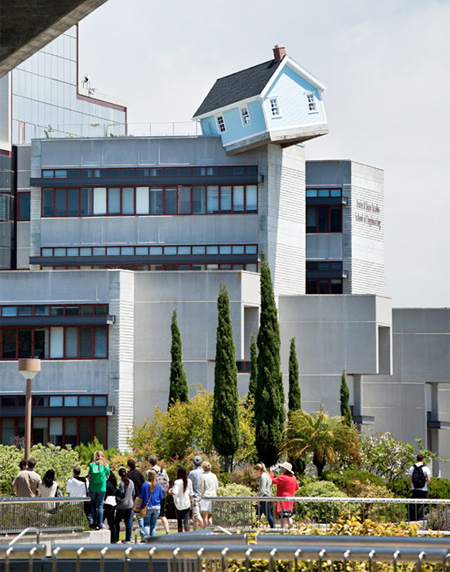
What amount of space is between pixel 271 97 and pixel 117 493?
3546 cm

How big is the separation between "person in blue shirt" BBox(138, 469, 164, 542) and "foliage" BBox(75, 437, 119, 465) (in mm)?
19230

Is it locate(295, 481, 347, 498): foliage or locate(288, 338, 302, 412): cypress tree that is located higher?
locate(288, 338, 302, 412): cypress tree

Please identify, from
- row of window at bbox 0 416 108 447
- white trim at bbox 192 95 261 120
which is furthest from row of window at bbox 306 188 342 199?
row of window at bbox 0 416 108 447

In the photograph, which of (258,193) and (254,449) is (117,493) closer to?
(254,449)

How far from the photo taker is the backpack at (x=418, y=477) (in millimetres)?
31109

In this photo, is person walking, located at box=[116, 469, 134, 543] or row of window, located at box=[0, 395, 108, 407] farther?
row of window, located at box=[0, 395, 108, 407]

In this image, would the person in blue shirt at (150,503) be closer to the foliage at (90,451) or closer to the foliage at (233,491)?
the foliage at (233,491)

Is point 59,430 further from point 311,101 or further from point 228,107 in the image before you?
point 311,101

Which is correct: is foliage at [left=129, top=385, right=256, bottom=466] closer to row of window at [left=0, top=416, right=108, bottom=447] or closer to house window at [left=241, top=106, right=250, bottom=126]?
row of window at [left=0, top=416, right=108, bottom=447]

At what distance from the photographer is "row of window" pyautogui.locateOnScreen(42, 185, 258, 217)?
5784cm

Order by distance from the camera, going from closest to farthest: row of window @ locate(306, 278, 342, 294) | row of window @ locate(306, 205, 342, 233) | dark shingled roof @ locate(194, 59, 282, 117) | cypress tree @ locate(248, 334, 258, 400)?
cypress tree @ locate(248, 334, 258, 400) → dark shingled roof @ locate(194, 59, 282, 117) → row of window @ locate(306, 278, 342, 294) → row of window @ locate(306, 205, 342, 233)

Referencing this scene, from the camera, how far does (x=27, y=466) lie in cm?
2661

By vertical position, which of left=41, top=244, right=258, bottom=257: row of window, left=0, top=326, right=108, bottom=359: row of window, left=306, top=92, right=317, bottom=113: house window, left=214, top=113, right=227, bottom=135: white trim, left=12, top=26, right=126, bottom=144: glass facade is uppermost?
left=12, top=26, right=126, bottom=144: glass facade

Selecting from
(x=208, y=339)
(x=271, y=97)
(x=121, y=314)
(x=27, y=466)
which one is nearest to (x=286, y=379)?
(x=208, y=339)
